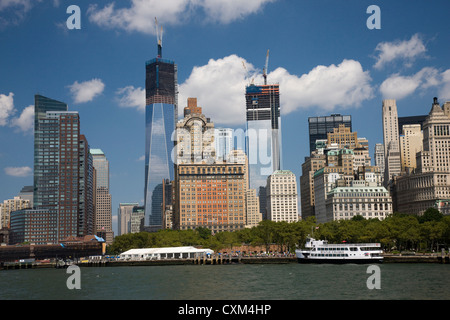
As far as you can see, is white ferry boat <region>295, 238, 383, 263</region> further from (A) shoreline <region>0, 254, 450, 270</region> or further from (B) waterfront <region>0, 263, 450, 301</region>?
(B) waterfront <region>0, 263, 450, 301</region>

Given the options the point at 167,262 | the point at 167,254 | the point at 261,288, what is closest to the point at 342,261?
the point at 167,262

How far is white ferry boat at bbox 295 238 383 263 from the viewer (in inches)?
5256

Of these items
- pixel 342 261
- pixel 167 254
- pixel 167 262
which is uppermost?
pixel 167 254

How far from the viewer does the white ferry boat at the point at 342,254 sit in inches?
5256

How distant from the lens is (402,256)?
445ft

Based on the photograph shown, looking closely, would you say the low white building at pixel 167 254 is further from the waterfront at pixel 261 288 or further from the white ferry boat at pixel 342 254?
the waterfront at pixel 261 288

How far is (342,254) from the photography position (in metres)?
136

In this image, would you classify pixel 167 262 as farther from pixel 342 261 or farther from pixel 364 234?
pixel 364 234

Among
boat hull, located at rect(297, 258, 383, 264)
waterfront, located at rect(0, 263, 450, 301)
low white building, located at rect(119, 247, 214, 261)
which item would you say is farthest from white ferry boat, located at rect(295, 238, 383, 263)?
low white building, located at rect(119, 247, 214, 261)

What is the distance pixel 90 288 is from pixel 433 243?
A: 102 m

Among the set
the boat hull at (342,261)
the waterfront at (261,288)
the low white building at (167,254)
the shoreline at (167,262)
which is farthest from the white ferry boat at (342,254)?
the low white building at (167,254)

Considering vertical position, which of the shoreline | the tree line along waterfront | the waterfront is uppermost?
the tree line along waterfront
